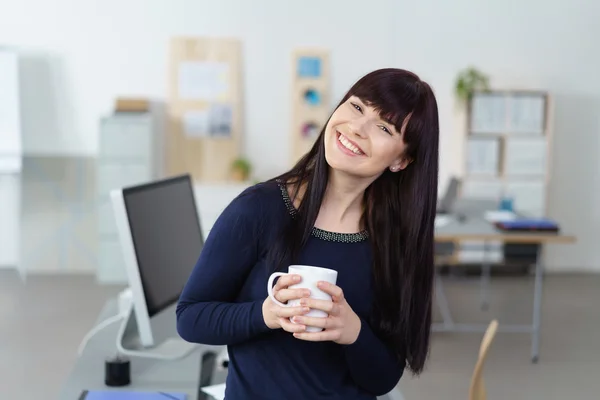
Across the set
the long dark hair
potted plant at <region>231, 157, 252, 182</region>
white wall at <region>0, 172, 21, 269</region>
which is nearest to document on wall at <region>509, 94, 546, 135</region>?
potted plant at <region>231, 157, 252, 182</region>

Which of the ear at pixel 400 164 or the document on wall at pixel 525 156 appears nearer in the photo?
the ear at pixel 400 164

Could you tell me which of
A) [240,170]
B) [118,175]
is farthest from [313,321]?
[240,170]

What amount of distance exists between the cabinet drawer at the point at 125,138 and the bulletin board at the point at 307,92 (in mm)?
1422

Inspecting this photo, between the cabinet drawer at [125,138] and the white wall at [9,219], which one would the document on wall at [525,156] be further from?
the white wall at [9,219]

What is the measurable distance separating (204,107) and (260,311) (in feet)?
19.3

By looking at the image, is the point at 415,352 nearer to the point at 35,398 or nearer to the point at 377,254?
the point at 377,254

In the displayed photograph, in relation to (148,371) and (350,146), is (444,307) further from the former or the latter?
(350,146)

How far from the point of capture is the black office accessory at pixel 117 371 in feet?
7.09

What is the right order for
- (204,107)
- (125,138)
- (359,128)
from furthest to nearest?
(204,107)
(125,138)
(359,128)

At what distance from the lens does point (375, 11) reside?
7219 millimetres

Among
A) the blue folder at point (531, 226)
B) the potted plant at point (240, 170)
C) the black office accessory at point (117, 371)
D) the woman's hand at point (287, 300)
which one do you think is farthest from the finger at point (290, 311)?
the potted plant at point (240, 170)

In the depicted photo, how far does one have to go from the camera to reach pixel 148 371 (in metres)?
2.30

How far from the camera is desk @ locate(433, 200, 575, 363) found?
16.1 feet

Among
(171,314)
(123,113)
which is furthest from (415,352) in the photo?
(123,113)
